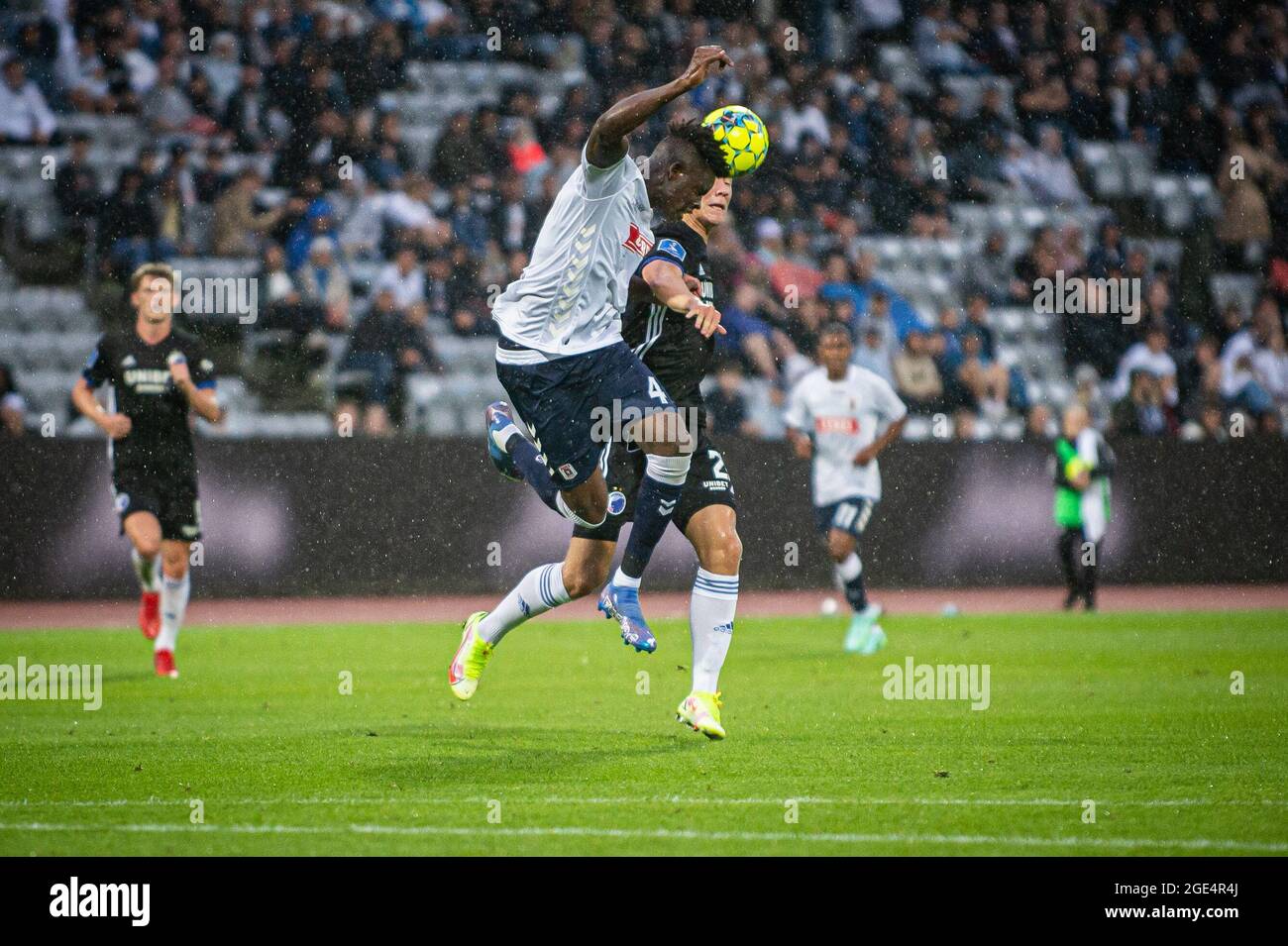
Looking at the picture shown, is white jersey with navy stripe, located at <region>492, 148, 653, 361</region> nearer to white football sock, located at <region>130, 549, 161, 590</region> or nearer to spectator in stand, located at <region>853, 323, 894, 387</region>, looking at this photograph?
white football sock, located at <region>130, 549, 161, 590</region>

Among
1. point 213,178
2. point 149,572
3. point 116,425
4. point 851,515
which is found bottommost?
point 149,572

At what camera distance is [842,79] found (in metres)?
22.0

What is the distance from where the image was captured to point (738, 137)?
766 centimetres

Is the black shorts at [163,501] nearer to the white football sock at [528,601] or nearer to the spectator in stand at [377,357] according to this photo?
the white football sock at [528,601]

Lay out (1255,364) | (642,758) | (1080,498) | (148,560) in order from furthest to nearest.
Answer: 1. (1255,364)
2. (1080,498)
3. (148,560)
4. (642,758)

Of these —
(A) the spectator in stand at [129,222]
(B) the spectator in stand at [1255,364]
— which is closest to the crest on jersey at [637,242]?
(A) the spectator in stand at [129,222]

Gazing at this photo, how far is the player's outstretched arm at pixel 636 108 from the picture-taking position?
6.50 meters

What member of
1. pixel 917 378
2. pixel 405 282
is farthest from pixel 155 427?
pixel 917 378

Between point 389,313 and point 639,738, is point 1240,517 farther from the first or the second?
point 639,738

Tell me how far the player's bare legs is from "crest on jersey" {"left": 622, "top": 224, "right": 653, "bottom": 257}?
4726 millimetres

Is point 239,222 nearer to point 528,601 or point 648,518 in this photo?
point 528,601

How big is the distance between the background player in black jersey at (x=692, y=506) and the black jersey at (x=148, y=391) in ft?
12.4

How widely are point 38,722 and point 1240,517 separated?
14301 millimetres

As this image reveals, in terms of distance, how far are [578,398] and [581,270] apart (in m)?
0.55
